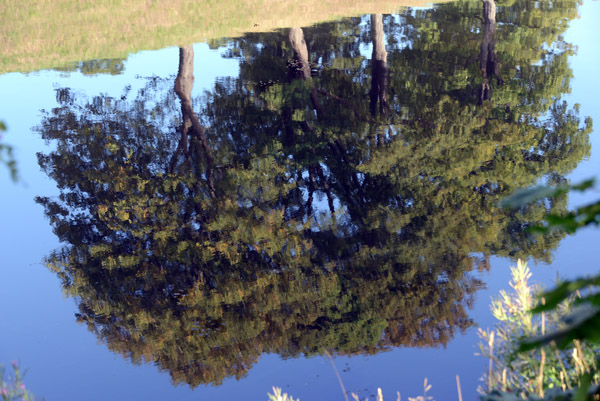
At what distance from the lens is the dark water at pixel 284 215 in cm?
1004

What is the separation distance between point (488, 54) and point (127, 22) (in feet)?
49.9

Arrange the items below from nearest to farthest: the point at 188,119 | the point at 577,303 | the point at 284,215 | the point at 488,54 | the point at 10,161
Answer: the point at 577,303
the point at 10,161
the point at 284,215
the point at 188,119
the point at 488,54

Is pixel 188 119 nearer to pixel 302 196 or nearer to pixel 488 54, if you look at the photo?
pixel 302 196

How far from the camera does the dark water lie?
10.0m

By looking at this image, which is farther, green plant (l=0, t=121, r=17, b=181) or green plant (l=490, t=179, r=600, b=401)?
green plant (l=0, t=121, r=17, b=181)

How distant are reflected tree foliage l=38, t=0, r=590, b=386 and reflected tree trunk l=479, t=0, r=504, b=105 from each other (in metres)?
0.12

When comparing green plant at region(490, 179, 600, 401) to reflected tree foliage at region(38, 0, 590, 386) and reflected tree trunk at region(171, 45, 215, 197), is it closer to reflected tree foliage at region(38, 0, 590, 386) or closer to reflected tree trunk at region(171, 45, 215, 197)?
reflected tree foliage at region(38, 0, 590, 386)

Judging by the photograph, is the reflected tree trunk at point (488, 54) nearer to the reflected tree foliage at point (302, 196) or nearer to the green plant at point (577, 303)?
the reflected tree foliage at point (302, 196)

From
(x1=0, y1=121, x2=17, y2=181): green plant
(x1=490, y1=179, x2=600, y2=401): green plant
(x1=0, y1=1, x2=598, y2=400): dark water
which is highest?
(x1=0, y1=1, x2=598, y2=400): dark water

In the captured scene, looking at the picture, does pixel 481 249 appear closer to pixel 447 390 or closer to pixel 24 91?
pixel 447 390

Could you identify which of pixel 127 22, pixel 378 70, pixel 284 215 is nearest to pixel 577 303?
pixel 284 215

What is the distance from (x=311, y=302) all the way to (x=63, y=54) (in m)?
20.4

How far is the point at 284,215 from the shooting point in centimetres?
1412

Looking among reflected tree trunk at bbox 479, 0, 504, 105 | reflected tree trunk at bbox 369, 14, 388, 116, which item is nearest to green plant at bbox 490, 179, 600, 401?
reflected tree trunk at bbox 369, 14, 388, 116
